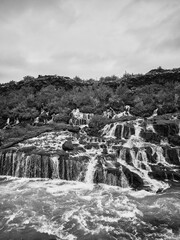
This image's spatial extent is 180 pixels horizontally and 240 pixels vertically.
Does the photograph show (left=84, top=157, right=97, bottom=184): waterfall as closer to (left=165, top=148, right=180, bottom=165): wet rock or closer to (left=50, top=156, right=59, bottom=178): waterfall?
(left=50, top=156, right=59, bottom=178): waterfall

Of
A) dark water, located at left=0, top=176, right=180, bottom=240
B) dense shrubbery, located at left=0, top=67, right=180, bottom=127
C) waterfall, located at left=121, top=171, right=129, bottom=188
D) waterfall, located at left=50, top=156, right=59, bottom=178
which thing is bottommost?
dark water, located at left=0, top=176, right=180, bottom=240

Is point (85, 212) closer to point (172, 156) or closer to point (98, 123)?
point (172, 156)

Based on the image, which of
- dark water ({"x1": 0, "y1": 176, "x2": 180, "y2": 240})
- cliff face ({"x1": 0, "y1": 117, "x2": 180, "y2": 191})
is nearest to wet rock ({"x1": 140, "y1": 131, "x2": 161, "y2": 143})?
cliff face ({"x1": 0, "y1": 117, "x2": 180, "y2": 191})

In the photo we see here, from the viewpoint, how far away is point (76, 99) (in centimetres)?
3494

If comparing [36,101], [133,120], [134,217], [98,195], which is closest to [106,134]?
[133,120]

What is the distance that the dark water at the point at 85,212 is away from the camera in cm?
773

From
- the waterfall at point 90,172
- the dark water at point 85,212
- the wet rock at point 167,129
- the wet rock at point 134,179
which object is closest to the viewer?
the dark water at point 85,212

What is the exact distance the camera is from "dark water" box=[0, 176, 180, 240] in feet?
25.4

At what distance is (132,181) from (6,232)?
28.8ft

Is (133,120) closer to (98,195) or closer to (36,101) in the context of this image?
(98,195)

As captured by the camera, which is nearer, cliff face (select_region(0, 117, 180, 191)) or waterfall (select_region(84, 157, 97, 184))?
cliff face (select_region(0, 117, 180, 191))

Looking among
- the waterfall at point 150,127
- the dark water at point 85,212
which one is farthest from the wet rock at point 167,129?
the dark water at point 85,212

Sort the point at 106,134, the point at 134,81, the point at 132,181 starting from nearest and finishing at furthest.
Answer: the point at 132,181 < the point at 106,134 < the point at 134,81

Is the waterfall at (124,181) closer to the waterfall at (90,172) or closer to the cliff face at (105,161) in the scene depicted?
the cliff face at (105,161)
